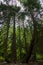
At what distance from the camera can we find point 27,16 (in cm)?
2431

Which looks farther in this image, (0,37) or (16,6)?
(0,37)

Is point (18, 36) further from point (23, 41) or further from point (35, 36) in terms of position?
point (35, 36)

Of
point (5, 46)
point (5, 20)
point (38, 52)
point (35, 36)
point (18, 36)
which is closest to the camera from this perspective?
point (35, 36)

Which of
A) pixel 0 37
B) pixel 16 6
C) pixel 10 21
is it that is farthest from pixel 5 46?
pixel 16 6

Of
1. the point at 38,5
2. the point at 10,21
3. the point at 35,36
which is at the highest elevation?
the point at 38,5

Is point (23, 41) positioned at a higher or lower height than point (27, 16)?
lower

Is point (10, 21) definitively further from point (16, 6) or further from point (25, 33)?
point (25, 33)

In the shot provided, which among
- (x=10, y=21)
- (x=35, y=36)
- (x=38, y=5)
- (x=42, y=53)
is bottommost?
(x=42, y=53)

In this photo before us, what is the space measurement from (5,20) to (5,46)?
4343mm

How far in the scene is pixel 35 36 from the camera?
23.3m

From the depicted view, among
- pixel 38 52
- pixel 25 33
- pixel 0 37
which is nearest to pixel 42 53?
pixel 38 52

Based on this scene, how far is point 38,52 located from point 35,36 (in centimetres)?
705

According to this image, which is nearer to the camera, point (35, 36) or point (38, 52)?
point (35, 36)

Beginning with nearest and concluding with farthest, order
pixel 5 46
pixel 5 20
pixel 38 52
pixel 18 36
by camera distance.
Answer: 1. pixel 5 20
2. pixel 5 46
3. pixel 38 52
4. pixel 18 36
